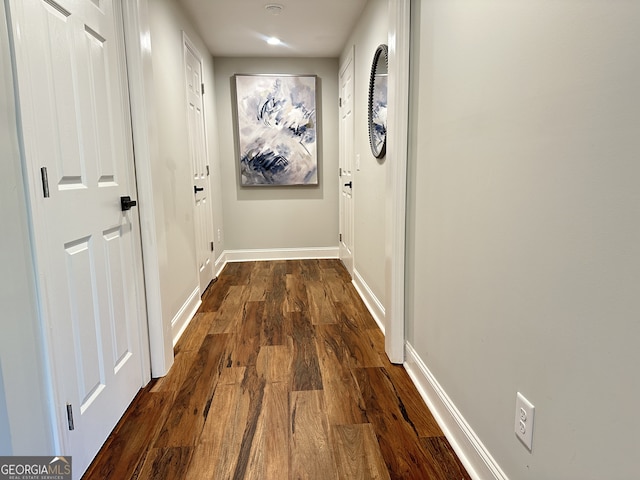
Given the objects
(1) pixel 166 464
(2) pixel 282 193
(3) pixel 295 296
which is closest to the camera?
(1) pixel 166 464

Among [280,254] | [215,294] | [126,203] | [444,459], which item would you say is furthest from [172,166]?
[280,254]

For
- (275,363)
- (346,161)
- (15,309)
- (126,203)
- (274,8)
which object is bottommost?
(275,363)

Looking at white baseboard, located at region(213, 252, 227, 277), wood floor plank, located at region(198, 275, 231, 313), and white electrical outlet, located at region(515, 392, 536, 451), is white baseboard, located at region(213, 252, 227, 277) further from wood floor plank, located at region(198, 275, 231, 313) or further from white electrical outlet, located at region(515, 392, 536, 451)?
white electrical outlet, located at region(515, 392, 536, 451)

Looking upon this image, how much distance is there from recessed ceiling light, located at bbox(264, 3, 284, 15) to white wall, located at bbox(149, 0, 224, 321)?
626mm

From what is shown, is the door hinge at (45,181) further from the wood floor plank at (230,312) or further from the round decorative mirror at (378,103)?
the round decorative mirror at (378,103)

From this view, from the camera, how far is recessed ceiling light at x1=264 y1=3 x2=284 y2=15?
9.46 ft

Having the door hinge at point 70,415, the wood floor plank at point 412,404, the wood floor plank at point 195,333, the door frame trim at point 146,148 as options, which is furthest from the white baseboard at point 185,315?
the wood floor plank at point 412,404

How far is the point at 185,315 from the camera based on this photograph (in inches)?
105

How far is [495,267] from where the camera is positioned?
1.17 meters

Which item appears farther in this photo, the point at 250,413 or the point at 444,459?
the point at 250,413

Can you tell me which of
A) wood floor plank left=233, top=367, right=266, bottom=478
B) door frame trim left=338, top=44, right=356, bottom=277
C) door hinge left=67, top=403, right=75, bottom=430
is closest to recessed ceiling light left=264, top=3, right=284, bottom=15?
door frame trim left=338, top=44, right=356, bottom=277

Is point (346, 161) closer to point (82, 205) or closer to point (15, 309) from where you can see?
point (82, 205)

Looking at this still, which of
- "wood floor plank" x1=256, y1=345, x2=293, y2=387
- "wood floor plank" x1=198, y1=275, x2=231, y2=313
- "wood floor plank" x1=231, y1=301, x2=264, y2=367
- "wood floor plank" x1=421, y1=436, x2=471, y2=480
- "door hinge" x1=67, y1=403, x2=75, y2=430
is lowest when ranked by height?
"wood floor plank" x1=256, y1=345, x2=293, y2=387

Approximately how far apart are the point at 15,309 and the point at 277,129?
3.61m
